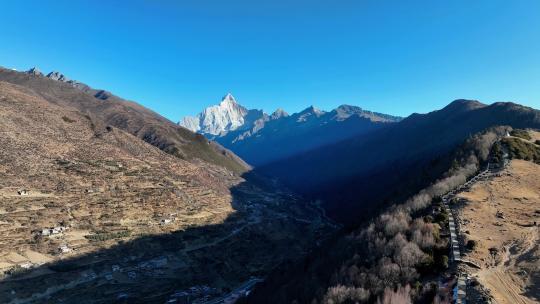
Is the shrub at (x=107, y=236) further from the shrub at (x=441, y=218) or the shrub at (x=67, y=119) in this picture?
the shrub at (x=441, y=218)

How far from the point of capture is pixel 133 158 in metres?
118

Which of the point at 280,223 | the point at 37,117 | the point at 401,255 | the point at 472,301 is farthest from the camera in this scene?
the point at 280,223

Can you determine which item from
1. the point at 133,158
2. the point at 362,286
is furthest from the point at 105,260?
the point at 362,286

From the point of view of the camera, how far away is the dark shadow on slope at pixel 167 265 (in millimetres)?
59688

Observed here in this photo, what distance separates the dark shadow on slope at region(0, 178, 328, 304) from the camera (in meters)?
59.7

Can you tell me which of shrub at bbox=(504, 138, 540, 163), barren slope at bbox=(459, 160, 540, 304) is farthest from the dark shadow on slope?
shrub at bbox=(504, 138, 540, 163)

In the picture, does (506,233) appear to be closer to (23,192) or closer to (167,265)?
(167,265)

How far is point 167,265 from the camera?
7931 cm

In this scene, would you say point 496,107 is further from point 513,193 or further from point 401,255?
point 401,255

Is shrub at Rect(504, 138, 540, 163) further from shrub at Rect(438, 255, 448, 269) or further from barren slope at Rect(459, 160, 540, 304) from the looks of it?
shrub at Rect(438, 255, 448, 269)

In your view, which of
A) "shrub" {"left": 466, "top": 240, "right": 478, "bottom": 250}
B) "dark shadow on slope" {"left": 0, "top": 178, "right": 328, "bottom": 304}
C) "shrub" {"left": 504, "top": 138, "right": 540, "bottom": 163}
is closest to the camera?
"shrub" {"left": 466, "top": 240, "right": 478, "bottom": 250}

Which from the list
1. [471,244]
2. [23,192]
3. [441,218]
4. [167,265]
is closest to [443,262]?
[471,244]

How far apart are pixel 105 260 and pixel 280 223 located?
66.6m

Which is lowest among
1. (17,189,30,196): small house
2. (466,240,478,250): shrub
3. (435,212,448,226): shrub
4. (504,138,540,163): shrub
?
(466,240,478,250): shrub
